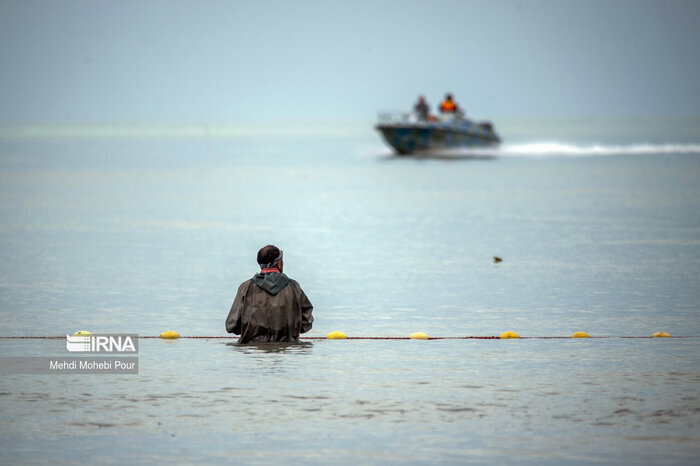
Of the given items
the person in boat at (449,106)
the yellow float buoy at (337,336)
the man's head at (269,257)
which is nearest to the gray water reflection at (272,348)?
the yellow float buoy at (337,336)

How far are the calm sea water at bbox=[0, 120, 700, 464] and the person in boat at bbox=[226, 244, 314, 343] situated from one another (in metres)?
0.20

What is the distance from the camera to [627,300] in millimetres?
15000

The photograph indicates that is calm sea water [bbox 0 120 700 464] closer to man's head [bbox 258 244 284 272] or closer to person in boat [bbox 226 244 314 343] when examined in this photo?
person in boat [bbox 226 244 314 343]

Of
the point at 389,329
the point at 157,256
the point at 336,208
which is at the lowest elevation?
the point at 389,329

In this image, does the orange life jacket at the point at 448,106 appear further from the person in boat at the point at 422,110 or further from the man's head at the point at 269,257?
the man's head at the point at 269,257

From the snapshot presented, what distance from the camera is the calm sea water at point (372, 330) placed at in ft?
26.8

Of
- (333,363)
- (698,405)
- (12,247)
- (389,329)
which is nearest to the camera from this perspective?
(698,405)

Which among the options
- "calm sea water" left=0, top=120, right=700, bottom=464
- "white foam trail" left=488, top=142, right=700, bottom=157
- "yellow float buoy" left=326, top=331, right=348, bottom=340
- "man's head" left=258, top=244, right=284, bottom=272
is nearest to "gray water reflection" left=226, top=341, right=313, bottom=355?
"calm sea water" left=0, top=120, right=700, bottom=464

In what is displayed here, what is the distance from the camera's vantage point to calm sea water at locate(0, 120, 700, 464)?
8164mm

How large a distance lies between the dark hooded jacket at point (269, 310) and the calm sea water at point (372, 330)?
0.19 m

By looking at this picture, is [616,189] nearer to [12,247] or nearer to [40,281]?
[12,247]

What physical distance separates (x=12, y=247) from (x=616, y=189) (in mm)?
23568

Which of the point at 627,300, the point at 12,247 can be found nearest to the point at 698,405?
the point at 627,300

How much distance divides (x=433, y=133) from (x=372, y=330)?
43103 mm
